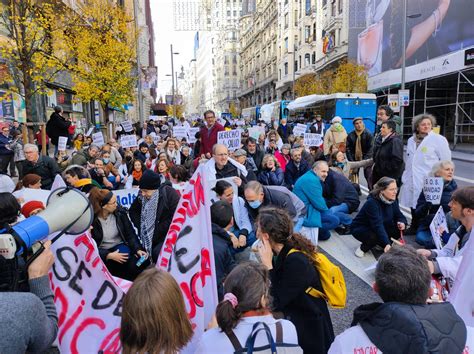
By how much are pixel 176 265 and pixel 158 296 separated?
3.24 feet

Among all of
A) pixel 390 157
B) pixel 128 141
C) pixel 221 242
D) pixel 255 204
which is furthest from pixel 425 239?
pixel 128 141

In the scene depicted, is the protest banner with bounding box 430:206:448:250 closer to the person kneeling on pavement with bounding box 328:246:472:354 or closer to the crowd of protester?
the crowd of protester

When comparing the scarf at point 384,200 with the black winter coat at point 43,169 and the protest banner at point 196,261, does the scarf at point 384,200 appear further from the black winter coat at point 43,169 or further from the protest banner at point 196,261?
the black winter coat at point 43,169

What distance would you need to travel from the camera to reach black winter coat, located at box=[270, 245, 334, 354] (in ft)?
8.40

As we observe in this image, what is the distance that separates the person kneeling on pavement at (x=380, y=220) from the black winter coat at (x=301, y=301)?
8.85 feet

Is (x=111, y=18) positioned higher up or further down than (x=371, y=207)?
higher up

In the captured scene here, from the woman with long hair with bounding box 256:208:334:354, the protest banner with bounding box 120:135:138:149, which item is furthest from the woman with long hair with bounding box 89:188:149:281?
the protest banner with bounding box 120:135:138:149

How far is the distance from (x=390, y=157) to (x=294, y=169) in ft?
6.07

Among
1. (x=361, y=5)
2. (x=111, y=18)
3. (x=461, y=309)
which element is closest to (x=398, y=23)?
(x=361, y=5)

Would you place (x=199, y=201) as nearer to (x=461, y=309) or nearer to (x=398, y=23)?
(x=461, y=309)

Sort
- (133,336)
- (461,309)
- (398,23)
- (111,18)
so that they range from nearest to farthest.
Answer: (133,336) → (461,309) → (111,18) → (398,23)

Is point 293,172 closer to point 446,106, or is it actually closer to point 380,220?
point 380,220

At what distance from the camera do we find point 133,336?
5.64 ft

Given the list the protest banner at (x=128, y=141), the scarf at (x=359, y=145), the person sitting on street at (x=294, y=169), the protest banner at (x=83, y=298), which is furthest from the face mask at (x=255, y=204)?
the protest banner at (x=128, y=141)
